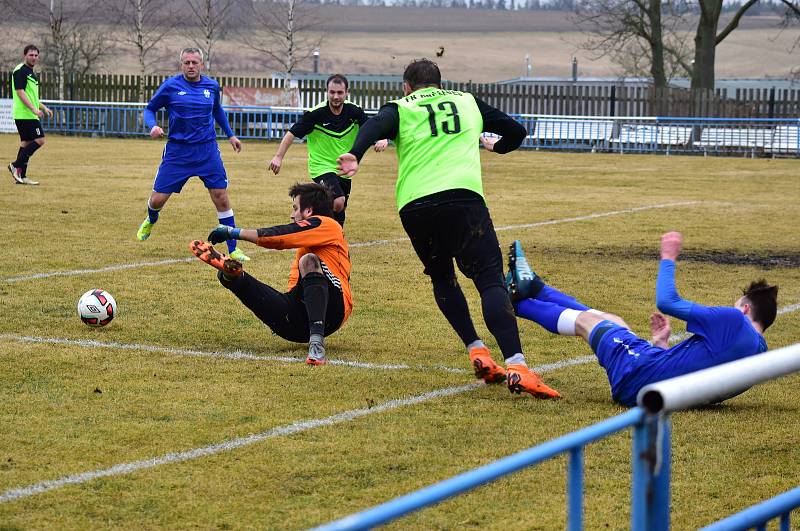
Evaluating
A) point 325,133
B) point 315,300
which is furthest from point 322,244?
point 325,133

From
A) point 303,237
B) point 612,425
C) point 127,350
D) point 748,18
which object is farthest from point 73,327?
point 748,18

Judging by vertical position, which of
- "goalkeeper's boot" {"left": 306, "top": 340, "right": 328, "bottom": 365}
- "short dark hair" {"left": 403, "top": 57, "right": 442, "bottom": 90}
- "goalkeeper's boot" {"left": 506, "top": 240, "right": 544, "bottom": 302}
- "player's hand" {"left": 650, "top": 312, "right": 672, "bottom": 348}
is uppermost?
"short dark hair" {"left": 403, "top": 57, "right": 442, "bottom": 90}

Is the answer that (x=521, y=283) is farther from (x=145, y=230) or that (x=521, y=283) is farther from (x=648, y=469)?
(x=145, y=230)

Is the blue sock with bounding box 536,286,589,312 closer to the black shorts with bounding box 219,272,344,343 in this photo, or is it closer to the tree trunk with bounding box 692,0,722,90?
the black shorts with bounding box 219,272,344,343

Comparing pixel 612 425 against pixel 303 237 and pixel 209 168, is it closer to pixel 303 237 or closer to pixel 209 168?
pixel 303 237

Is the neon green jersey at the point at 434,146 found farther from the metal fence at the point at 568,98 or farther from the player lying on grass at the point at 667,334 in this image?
the metal fence at the point at 568,98

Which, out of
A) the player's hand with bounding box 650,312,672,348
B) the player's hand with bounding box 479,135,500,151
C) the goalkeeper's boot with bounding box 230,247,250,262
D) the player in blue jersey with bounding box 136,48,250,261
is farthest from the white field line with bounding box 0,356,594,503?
the player in blue jersey with bounding box 136,48,250,261

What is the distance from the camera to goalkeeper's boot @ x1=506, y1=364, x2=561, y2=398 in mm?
6625

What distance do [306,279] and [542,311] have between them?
5.17 feet

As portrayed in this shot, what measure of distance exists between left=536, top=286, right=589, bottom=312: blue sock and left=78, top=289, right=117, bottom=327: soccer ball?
10.6 feet

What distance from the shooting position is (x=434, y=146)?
700 centimetres

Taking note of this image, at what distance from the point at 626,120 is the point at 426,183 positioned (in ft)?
102

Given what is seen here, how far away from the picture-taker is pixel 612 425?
265 cm

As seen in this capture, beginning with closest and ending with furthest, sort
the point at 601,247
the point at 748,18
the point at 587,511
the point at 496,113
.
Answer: the point at 587,511
the point at 496,113
the point at 601,247
the point at 748,18
